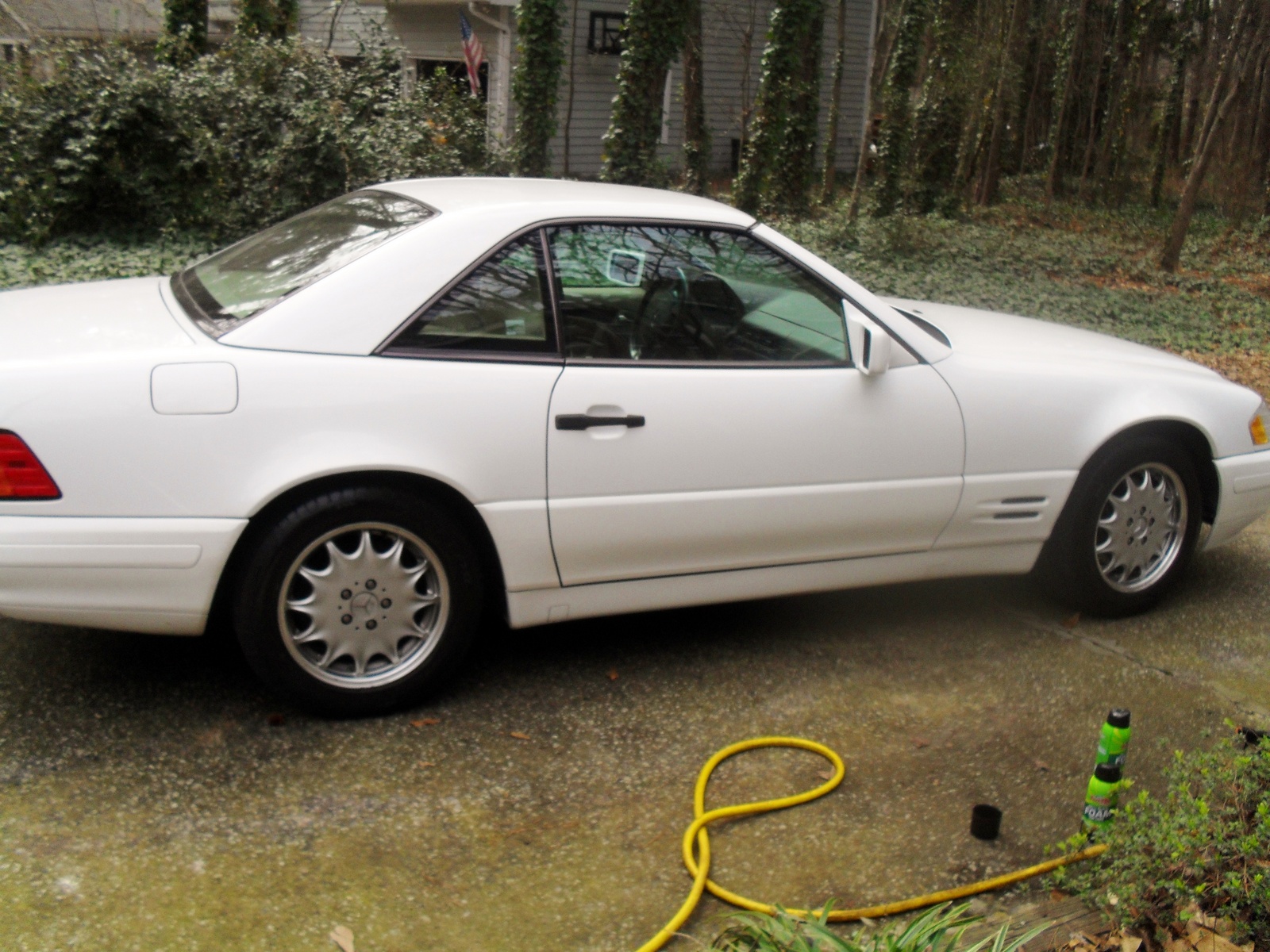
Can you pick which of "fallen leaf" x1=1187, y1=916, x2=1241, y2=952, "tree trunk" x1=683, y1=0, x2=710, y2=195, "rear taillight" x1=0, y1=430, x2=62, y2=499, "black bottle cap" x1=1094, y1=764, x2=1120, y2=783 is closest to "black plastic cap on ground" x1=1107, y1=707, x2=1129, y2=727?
"black bottle cap" x1=1094, y1=764, x2=1120, y2=783

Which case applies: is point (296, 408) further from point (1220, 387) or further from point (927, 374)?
point (1220, 387)

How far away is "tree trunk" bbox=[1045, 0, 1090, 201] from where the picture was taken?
20000 mm

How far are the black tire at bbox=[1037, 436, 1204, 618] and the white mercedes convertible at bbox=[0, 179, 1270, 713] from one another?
0.05ft

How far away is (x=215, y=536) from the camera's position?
3.32 m

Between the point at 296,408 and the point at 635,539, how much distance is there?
1118 millimetres

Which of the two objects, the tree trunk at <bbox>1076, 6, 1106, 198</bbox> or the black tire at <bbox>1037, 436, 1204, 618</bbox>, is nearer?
the black tire at <bbox>1037, 436, 1204, 618</bbox>

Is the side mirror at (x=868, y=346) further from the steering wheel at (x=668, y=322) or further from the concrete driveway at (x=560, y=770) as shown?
the concrete driveway at (x=560, y=770)

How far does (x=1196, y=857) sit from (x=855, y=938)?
0.76 metres

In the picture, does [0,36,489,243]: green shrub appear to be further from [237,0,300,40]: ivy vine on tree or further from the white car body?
the white car body

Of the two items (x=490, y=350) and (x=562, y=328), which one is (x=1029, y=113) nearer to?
(x=562, y=328)

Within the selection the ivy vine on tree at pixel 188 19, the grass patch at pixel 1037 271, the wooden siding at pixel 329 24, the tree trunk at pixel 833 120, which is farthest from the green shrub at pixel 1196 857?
the wooden siding at pixel 329 24

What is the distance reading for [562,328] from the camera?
3.80 metres

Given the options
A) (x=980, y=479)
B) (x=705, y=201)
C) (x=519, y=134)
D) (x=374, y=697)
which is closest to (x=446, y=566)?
(x=374, y=697)

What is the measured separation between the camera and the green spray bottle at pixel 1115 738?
10.3 ft
